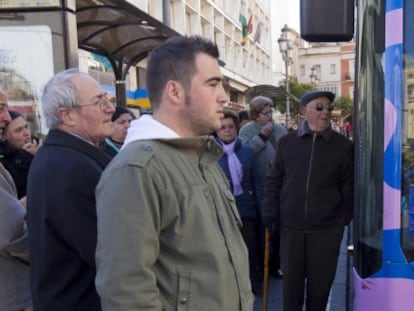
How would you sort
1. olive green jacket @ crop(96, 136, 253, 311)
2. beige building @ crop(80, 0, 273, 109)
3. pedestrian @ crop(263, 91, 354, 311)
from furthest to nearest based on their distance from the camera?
beige building @ crop(80, 0, 273, 109) < pedestrian @ crop(263, 91, 354, 311) < olive green jacket @ crop(96, 136, 253, 311)

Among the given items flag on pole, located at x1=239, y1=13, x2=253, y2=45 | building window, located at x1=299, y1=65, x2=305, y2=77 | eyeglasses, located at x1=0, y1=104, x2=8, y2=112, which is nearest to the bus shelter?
eyeglasses, located at x1=0, y1=104, x2=8, y2=112

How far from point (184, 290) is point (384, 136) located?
1221 millimetres

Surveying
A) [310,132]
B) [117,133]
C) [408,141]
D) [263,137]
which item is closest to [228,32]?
[263,137]

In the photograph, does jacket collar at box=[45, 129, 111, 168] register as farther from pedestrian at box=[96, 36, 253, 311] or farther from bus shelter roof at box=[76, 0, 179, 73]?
bus shelter roof at box=[76, 0, 179, 73]

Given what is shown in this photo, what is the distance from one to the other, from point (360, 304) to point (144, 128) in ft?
4.85

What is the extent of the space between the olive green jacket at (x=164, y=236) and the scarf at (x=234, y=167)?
316 centimetres

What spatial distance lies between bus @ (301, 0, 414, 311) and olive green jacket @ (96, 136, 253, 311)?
84cm

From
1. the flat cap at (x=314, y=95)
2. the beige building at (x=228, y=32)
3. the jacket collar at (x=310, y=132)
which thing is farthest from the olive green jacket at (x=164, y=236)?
the beige building at (x=228, y=32)

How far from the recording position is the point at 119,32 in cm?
677

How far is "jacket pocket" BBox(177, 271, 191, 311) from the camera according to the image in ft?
5.13

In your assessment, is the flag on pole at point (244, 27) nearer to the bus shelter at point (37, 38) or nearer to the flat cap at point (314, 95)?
the bus shelter at point (37, 38)

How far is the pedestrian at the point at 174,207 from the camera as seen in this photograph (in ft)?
4.91

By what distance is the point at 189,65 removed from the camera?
66.7 inches

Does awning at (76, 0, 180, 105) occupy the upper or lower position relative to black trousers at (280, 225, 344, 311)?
upper
